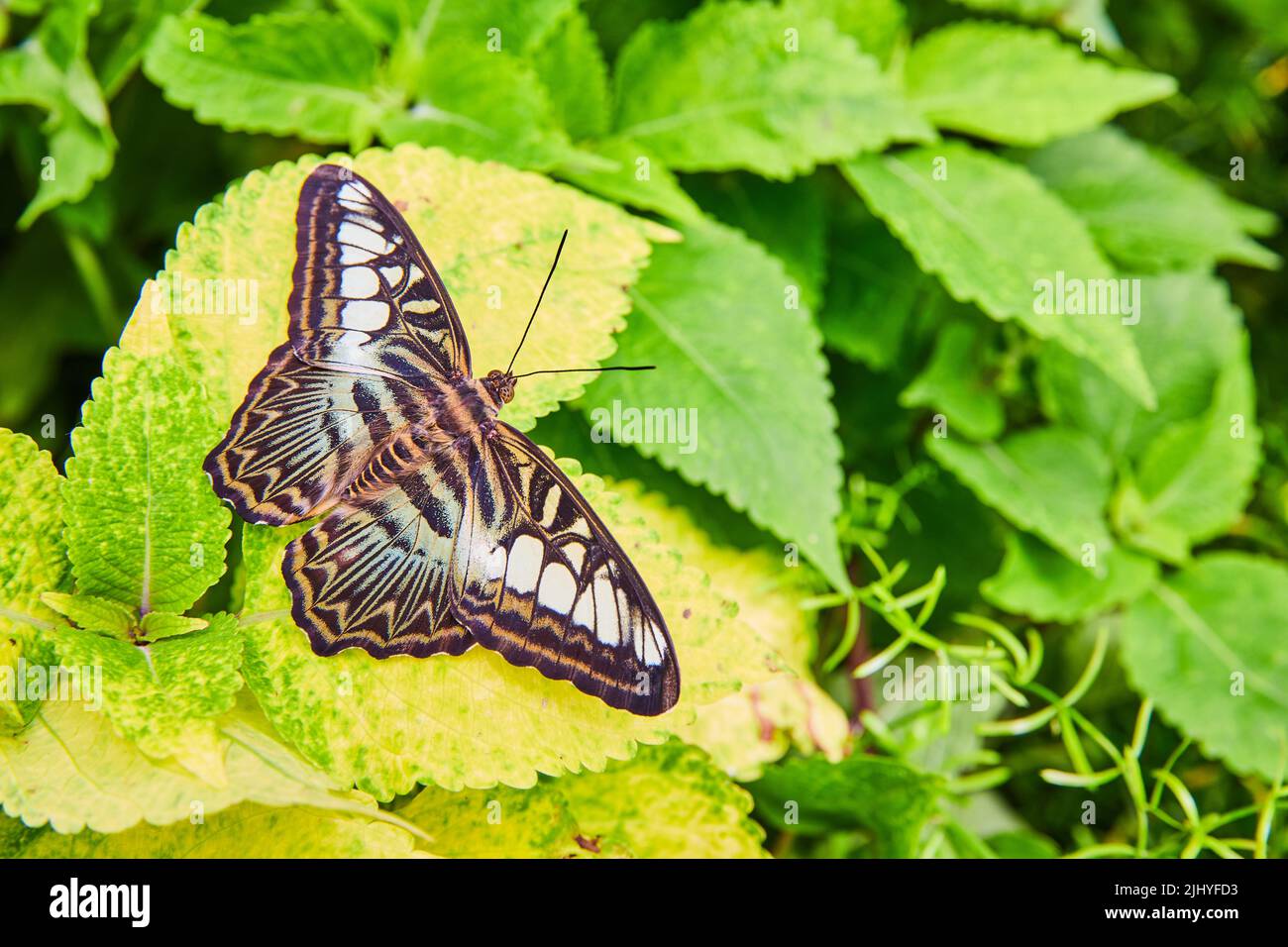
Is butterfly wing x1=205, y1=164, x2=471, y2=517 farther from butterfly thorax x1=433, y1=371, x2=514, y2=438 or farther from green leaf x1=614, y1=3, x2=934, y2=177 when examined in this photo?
green leaf x1=614, y1=3, x2=934, y2=177

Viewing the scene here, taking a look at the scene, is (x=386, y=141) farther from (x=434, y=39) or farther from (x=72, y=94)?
(x=72, y=94)

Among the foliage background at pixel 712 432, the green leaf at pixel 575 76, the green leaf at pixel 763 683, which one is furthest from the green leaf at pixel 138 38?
the green leaf at pixel 763 683

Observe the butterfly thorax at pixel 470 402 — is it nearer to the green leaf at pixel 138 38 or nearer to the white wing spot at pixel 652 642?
the white wing spot at pixel 652 642

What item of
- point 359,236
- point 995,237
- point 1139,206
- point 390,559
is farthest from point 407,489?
point 1139,206

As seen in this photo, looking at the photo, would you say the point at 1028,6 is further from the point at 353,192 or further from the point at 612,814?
the point at 612,814

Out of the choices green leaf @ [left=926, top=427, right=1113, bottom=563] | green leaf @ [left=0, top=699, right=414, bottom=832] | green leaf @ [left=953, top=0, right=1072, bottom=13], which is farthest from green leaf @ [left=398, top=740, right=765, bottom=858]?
green leaf @ [left=953, top=0, right=1072, bottom=13]

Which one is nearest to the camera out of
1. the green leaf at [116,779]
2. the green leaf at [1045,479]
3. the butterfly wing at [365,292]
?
the green leaf at [116,779]

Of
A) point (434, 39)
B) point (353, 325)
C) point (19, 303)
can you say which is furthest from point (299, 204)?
point (19, 303)
